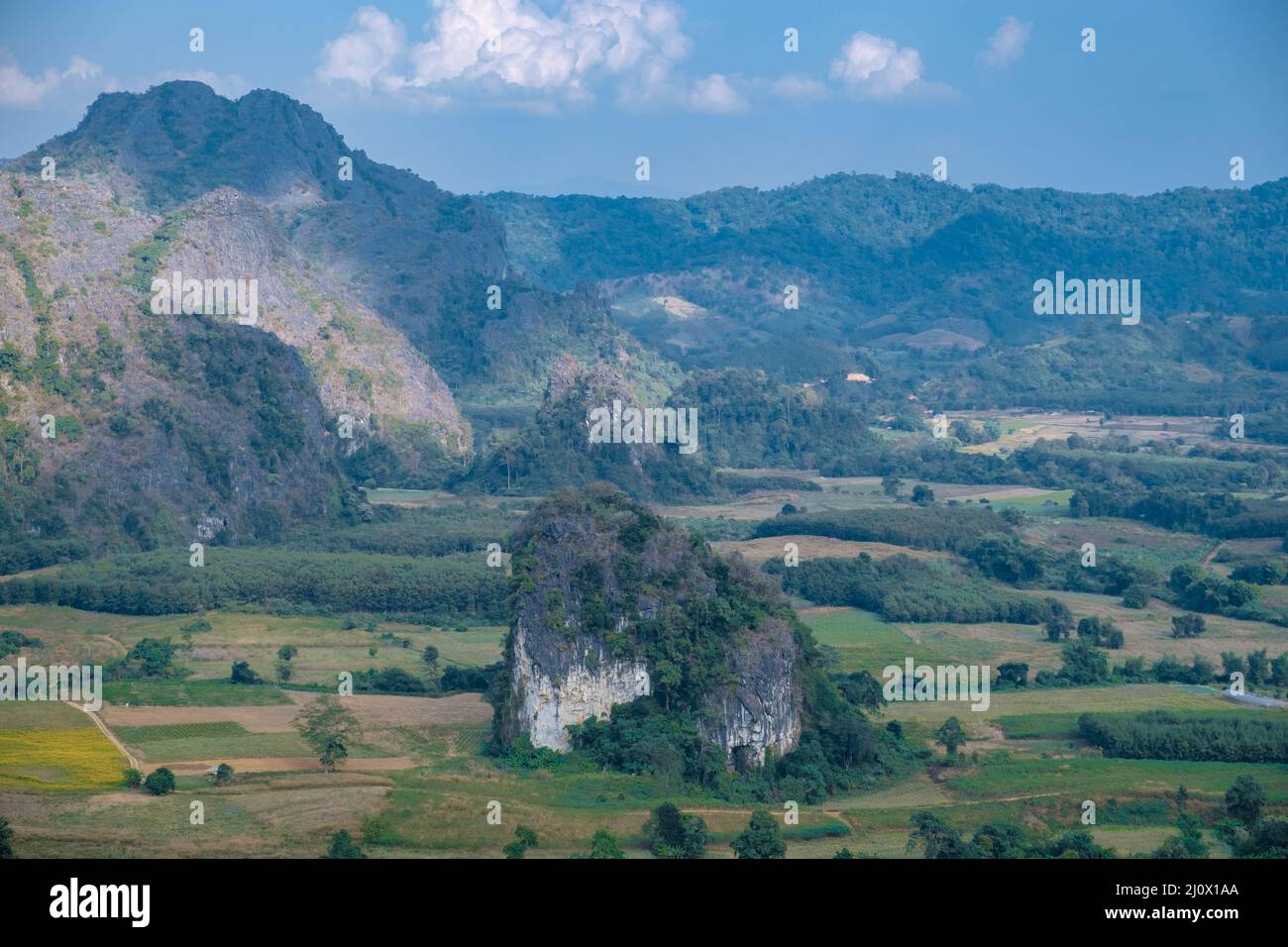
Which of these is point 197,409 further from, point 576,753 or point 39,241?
point 576,753

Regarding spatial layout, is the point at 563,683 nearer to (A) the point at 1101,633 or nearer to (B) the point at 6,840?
(B) the point at 6,840

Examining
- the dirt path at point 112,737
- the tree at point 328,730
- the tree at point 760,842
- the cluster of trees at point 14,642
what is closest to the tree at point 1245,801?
the tree at point 760,842

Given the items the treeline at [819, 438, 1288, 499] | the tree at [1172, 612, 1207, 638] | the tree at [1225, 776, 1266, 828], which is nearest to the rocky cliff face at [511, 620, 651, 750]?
the tree at [1225, 776, 1266, 828]

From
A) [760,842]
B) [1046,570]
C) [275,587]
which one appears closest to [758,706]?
[760,842]

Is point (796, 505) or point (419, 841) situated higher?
point (796, 505)

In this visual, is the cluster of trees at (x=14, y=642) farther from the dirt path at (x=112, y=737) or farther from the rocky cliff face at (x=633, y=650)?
the rocky cliff face at (x=633, y=650)
